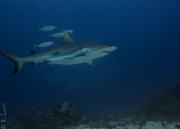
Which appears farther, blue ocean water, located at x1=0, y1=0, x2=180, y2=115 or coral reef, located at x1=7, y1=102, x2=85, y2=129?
blue ocean water, located at x1=0, y1=0, x2=180, y2=115

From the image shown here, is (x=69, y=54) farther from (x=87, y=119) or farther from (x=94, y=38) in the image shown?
(x=94, y=38)

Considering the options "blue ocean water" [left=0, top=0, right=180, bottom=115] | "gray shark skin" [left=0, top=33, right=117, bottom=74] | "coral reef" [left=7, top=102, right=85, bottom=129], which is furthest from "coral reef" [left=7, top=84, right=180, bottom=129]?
"blue ocean water" [left=0, top=0, right=180, bottom=115]

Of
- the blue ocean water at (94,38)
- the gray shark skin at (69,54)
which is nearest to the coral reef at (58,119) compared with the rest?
the gray shark skin at (69,54)

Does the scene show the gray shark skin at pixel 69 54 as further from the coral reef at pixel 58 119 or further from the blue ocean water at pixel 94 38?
the blue ocean water at pixel 94 38

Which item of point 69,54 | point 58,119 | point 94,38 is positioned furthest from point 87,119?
point 94,38

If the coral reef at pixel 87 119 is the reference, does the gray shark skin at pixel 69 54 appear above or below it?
above

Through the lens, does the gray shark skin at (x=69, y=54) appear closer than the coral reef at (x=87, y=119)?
Yes

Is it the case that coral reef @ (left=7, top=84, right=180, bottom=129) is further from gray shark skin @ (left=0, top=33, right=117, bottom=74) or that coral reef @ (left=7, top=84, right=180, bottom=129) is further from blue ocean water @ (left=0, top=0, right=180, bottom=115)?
blue ocean water @ (left=0, top=0, right=180, bottom=115)

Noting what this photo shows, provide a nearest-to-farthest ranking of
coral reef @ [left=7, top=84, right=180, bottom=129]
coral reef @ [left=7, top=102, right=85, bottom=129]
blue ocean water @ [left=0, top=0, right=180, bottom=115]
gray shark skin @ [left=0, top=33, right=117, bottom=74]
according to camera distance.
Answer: gray shark skin @ [left=0, top=33, right=117, bottom=74] → coral reef @ [left=7, top=84, right=180, bottom=129] → coral reef @ [left=7, top=102, right=85, bottom=129] → blue ocean water @ [left=0, top=0, right=180, bottom=115]

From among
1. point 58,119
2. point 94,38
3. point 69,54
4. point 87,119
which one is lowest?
point 87,119

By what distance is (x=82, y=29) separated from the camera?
116 m

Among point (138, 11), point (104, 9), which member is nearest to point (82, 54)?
point (104, 9)

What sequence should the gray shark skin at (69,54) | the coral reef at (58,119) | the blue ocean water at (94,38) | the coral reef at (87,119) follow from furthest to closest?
the blue ocean water at (94,38) → the coral reef at (58,119) → the coral reef at (87,119) → the gray shark skin at (69,54)

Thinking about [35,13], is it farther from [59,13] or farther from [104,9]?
[104,9]
